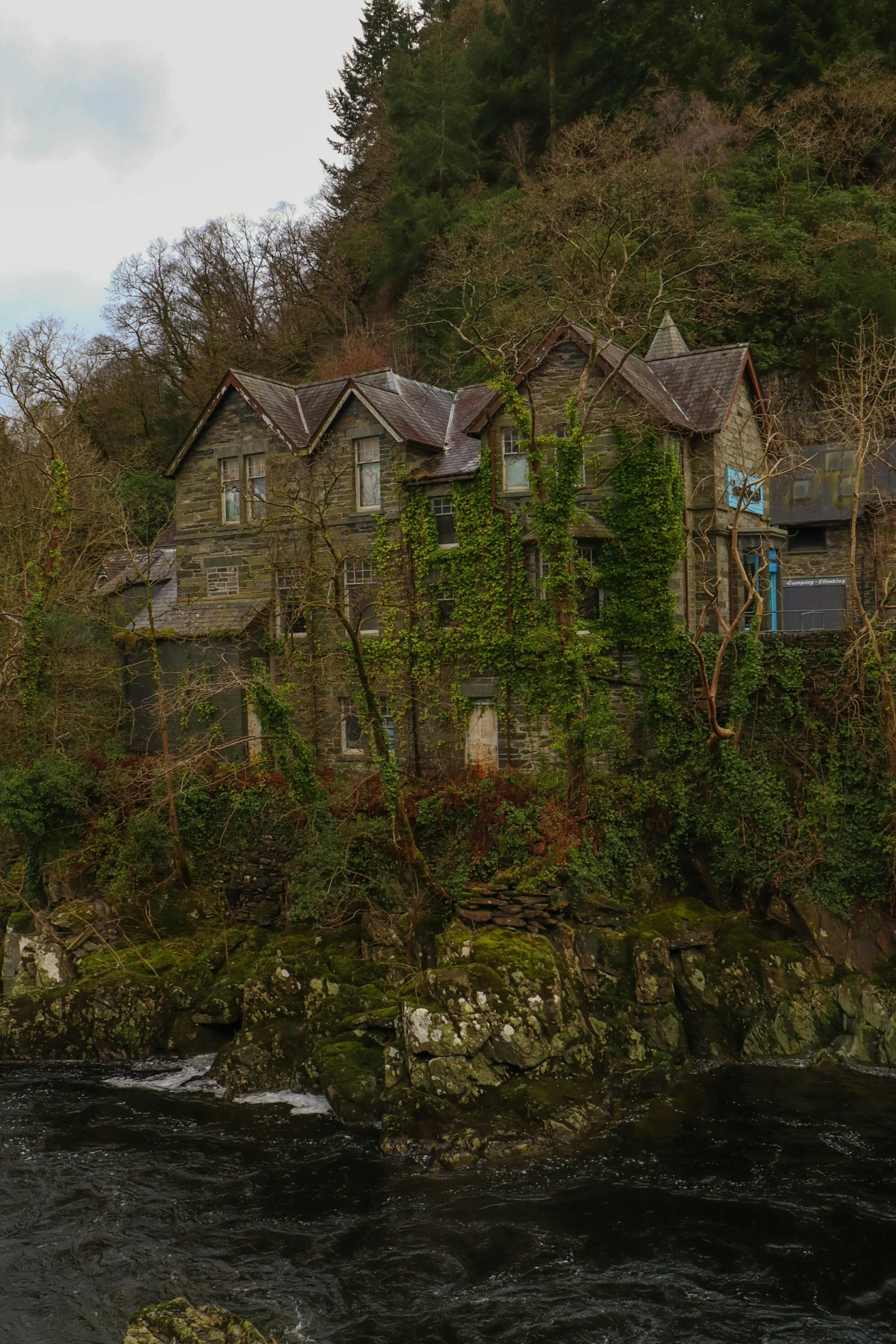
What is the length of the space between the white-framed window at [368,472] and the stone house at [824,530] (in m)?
12.0

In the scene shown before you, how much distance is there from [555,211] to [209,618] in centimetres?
2209

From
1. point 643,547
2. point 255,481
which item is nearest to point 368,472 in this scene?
point 255,481

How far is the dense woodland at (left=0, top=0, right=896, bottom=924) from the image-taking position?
23.1 m

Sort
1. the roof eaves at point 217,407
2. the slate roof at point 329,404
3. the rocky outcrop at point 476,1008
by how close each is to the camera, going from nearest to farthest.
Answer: the rocky outcrop at point 476,1008 < the slate roof at point 329,404 < the roof eaves at point 217,407

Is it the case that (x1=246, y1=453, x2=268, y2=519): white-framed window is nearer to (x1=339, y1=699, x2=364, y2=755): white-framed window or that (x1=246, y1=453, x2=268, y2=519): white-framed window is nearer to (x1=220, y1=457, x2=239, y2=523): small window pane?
(x1=220, y1=457, x2=239, y2=523): small window pane

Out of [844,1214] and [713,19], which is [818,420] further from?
[844,1214]

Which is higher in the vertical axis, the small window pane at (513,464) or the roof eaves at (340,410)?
the roof eaves at (340,410)

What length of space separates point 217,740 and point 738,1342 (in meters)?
20.0

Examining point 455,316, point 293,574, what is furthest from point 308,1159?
point 455,316

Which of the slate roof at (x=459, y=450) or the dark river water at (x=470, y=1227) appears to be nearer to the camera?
the dark river water at (x=470, y=1227)

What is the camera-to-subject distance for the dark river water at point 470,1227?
12.3m

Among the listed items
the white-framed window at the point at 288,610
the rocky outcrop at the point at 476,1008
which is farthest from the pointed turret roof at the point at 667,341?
the rocky outcrop at the point at 476,1008

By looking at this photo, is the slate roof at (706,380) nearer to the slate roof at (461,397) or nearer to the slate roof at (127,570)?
the slate roof at (461,397)

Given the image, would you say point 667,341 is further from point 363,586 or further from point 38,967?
point 38,967
